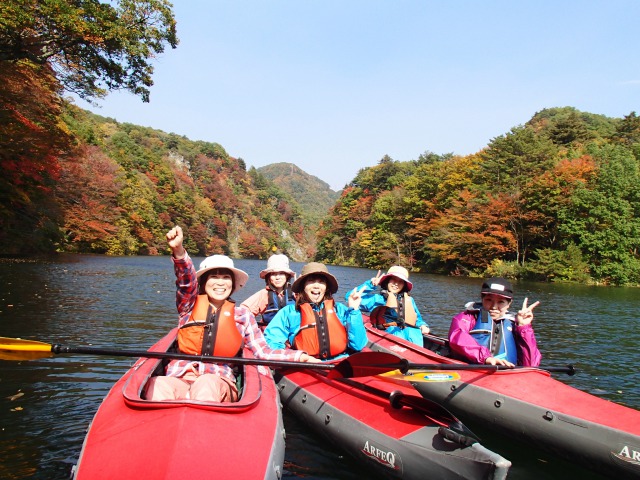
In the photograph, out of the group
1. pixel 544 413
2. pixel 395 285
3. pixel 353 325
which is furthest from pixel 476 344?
pixel 395 285

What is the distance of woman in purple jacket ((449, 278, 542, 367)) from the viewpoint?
5047 millimetres

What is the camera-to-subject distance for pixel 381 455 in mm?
3445

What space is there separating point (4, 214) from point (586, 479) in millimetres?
24084

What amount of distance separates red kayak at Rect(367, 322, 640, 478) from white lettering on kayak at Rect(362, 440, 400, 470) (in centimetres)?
69

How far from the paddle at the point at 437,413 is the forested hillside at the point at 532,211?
28136 millimetres

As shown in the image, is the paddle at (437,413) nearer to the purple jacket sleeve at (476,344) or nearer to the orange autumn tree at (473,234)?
the purple jacket sleeve at (476,344)

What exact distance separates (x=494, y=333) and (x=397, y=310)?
206 cm

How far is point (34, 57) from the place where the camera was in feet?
45.9

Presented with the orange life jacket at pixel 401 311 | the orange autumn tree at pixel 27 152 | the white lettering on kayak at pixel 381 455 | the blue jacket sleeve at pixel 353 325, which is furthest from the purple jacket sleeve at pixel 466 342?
the orange autumn tree at pixel 27 152

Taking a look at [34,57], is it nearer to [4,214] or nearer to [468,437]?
[4,214]

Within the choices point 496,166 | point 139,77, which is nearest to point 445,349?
point 139,77

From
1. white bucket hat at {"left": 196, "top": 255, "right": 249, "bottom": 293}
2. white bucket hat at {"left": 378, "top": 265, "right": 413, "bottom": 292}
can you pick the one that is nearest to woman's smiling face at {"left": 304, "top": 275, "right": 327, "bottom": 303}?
white bucket hat at {"left": 196, "top": 255, "right": 249, "bottom": 293}

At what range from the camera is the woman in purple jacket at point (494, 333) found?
5047mm

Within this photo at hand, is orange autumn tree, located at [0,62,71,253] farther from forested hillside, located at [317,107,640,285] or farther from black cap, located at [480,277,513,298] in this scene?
forested hillside, located at [317,107,640,285]
